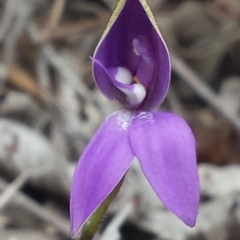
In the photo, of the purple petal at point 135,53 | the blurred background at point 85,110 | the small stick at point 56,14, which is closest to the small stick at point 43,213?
the blurred background at point 85,110

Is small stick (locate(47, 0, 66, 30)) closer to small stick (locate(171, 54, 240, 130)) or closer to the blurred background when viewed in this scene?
the blurred background

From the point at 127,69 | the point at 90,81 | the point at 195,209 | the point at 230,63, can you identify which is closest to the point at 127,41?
the point at 127,69

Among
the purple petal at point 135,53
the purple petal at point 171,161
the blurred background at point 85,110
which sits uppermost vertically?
the purple petal at point 135,53

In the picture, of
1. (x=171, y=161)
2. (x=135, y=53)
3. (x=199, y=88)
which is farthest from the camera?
(x=199, y=88)

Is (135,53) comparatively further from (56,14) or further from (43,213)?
(56,14)

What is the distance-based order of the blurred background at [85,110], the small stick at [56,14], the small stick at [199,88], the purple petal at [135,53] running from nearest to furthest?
1. the purple petal at [135,53]
2. the blurred background at [85,110]
3. the small stick at [199,88]
4. the small stick at [56,14]

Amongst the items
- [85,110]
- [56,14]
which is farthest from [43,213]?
[56,14]

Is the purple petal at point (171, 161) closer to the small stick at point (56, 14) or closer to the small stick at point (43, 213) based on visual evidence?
the small stick at point (43, 213)
